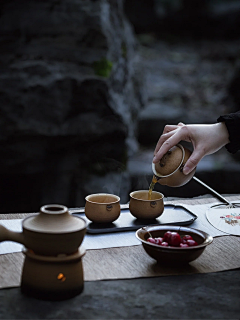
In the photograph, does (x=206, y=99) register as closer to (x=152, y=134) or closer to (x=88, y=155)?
(x=152, y=134)

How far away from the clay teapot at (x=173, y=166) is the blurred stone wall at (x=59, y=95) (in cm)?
128

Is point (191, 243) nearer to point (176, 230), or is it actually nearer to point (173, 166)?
point (176, 230)

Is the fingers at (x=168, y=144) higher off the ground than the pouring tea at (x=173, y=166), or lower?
higher

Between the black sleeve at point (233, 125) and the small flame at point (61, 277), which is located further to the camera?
the black sleeve at point (233, 125)

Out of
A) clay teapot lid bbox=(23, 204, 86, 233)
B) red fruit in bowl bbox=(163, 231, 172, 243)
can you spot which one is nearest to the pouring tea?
red fruit in bowl bbox=(163, 231, 172, 243)

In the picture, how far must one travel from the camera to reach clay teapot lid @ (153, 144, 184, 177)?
1368 millimetres

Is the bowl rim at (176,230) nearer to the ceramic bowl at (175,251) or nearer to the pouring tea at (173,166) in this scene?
the ceramic bowl at (175,251)

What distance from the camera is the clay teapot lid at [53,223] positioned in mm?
876

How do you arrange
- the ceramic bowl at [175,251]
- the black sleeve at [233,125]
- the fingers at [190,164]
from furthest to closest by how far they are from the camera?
the black sleeve at [233,125] < the fingers at [190,164] < the ceramic bowl at [175,251]

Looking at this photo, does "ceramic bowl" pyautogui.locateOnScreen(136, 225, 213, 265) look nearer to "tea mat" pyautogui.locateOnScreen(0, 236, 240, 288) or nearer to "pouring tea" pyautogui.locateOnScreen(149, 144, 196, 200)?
"tea mat" pyautogui.locateOnScreen(0, 236, 240, 288)

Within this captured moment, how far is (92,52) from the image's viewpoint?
2555 mm

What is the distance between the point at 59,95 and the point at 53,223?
1.73 meters

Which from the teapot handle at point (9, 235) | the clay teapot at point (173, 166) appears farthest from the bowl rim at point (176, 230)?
the teapot handle at point (9, 235)

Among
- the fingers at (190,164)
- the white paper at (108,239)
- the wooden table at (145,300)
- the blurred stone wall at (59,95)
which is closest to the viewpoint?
the wooden table at (145,300)
